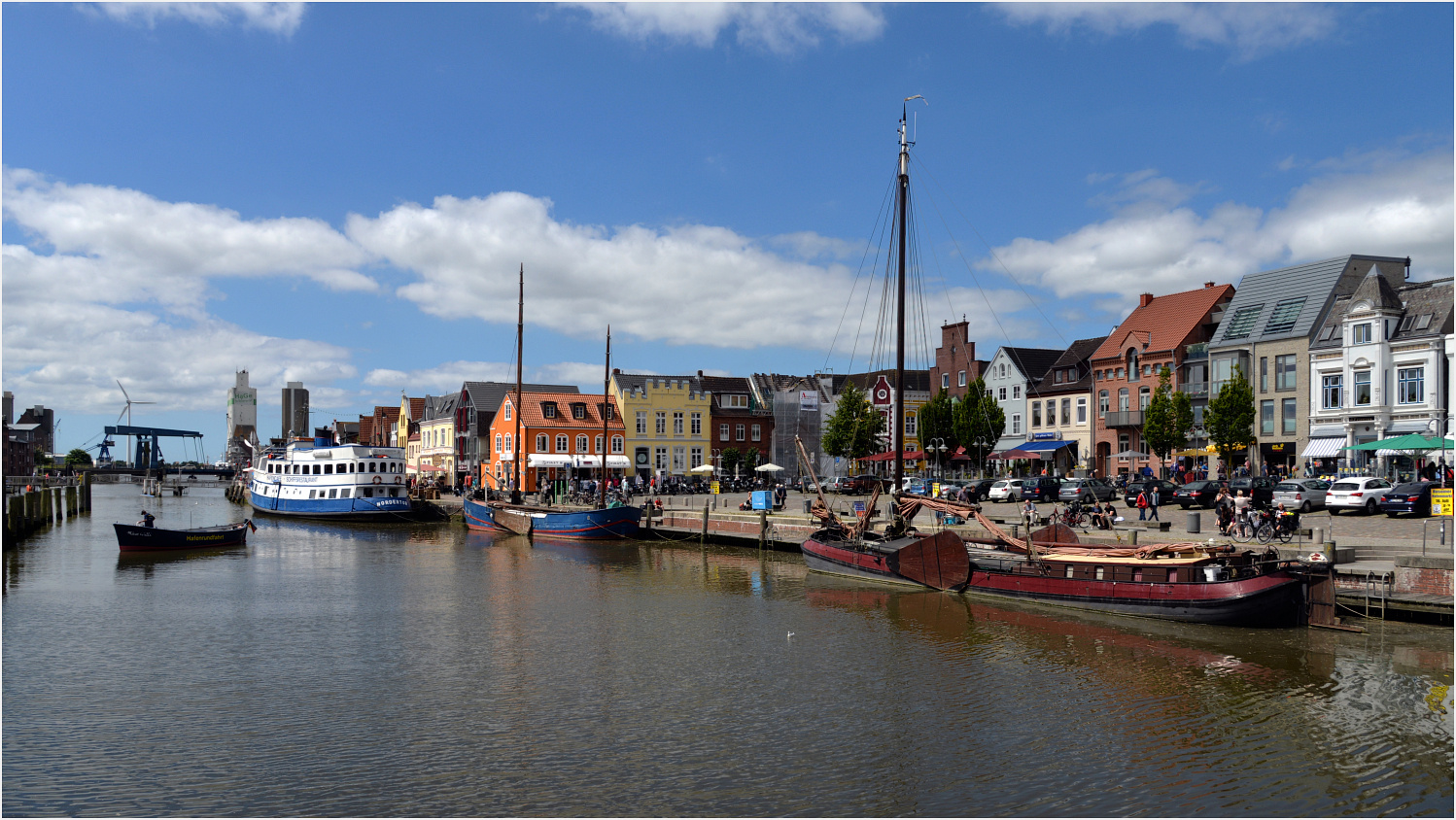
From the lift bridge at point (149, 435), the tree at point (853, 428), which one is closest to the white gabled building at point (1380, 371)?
the tree at point (853, 428)

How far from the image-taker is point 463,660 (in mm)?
21891

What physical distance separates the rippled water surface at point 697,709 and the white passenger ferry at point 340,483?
32.0 m

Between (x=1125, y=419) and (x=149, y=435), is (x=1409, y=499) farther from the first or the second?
(x=149, y=435)

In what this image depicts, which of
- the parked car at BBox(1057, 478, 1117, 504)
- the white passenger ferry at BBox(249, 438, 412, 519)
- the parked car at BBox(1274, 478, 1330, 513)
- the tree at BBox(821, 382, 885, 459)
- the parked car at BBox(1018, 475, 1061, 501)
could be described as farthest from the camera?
the tree at BBox(821, 382, 885, 459)

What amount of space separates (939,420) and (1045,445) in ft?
26.9

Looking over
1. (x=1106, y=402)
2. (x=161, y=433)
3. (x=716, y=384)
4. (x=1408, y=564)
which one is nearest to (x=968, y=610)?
(x=1408, y=564)

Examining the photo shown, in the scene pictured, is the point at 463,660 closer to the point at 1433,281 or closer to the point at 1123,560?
the point at 1123,560

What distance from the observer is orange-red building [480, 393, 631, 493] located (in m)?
77.2

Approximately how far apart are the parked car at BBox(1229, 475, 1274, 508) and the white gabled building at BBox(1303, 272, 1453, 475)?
8124mm

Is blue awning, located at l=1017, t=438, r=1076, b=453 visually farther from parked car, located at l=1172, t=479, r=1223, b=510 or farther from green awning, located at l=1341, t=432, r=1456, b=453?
parked car, located at l=1172, t=479, r=1223, b=510

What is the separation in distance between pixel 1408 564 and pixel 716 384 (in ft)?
224

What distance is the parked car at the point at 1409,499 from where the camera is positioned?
119 ft

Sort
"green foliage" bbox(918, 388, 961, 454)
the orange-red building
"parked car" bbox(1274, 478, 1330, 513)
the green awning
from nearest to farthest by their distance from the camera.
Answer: "parked car" bbox(1274, 478, 1330, 513) < the green awning < "green foliage" bbox(918, 388, 961, 454) < the orange-red building

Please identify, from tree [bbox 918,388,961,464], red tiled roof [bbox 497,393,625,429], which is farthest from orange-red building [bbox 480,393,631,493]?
tree [bbox 918,388,961,464]
